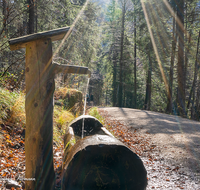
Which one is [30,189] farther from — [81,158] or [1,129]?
[1,129]

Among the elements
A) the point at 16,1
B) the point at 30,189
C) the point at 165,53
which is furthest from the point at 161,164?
the point at 165,53

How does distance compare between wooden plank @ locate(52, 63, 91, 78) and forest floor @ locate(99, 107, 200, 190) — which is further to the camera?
forest floor @ locate(99, 107, 200, 190)

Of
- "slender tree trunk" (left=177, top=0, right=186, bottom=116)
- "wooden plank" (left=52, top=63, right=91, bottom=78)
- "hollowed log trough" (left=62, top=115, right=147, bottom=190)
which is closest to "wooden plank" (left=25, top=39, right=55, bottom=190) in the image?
"wooden plank" (left=52, top=63, right=91, bottom=78)

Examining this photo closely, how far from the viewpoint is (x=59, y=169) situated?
12.1 ft

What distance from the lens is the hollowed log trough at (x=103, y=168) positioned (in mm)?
2031

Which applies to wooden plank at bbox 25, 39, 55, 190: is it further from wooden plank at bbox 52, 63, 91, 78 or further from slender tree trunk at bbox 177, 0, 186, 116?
slender tree trunk at bbox 177, 0, 186, 116

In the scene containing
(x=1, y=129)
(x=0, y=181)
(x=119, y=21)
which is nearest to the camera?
(x=0, y=181)

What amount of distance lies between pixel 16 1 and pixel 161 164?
875cm

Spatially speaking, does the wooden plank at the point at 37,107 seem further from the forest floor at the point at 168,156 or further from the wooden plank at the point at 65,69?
the forest floor at the point at 168,156

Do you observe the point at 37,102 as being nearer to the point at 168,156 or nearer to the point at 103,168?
the point at 103,168

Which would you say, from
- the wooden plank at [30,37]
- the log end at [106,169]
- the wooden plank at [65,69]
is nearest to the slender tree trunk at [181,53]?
the log end at [106,169]

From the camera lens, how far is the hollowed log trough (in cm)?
203

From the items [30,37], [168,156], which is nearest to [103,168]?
[30,37]

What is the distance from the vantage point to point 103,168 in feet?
7.34
